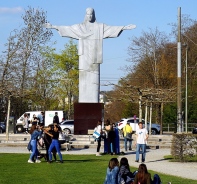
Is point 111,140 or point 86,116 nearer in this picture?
point 111,140

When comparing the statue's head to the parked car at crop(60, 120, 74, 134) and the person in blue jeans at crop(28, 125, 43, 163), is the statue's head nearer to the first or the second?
the parked car at crop(60, 120, 74, 134)

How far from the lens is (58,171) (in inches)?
888

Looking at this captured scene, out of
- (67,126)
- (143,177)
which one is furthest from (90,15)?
(143,177)

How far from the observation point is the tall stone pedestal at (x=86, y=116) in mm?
40031

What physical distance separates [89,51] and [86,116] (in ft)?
13.5

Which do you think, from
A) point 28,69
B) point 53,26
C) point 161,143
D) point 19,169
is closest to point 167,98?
point 161,143

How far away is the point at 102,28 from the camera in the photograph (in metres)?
41.1

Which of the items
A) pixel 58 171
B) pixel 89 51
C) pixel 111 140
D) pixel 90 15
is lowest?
pixel 58 171

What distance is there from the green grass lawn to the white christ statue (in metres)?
12.1

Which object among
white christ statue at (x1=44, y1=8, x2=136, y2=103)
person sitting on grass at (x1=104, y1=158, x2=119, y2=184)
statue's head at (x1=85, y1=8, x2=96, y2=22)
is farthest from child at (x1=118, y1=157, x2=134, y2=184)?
statue's head at (x1=85, y1=8, x2=96, y2=22)

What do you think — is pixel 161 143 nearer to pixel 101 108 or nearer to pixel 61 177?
pixel 101 108

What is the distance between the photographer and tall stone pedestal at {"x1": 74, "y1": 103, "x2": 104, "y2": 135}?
40031 millimetres

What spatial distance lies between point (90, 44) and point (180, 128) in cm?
875

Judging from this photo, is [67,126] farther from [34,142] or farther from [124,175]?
[124,175]
